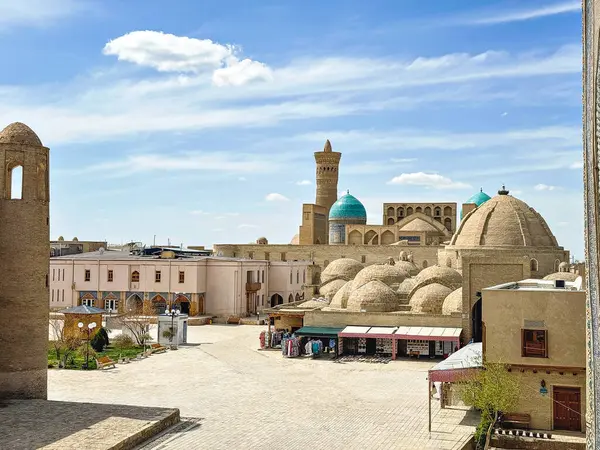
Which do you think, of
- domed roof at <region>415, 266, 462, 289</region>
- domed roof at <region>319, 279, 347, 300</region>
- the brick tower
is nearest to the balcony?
domed roof at <region>319, 279, 347, 300</region>

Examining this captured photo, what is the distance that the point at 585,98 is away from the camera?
32.9 feet

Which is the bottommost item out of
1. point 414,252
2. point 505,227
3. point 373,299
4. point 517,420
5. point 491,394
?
point 517,420

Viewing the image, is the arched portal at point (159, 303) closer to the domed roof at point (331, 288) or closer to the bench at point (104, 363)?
the domed roof at point (331, 288)

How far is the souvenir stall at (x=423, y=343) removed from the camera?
27.2m

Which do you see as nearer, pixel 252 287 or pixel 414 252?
pixel 252 287

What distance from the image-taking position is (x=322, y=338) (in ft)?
96.9

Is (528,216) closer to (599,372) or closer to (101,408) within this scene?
(101,408)

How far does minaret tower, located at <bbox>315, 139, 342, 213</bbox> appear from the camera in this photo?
6750 centimetres

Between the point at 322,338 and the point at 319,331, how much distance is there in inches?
21.9

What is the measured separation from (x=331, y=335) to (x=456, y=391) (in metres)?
9.79

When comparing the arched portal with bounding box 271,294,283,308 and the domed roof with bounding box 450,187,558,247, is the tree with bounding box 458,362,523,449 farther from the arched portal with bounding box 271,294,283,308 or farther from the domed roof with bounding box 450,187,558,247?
the arched portal with bounding box 271,294,283,308

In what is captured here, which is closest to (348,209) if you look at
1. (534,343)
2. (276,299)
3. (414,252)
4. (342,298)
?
(414,252)

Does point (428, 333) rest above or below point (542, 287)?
below

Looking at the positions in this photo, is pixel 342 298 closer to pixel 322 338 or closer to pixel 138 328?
pixel 322 338
